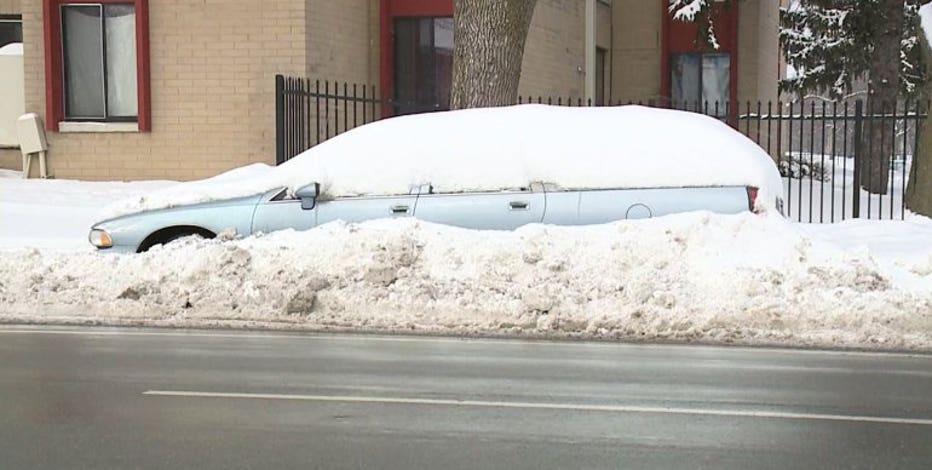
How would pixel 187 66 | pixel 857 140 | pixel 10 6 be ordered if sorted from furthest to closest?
pixel 10 6 < pixel 187 66 < pixel 857 140

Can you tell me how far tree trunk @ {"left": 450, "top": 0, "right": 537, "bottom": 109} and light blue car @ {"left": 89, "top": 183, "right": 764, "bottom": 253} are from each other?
4.57 metres

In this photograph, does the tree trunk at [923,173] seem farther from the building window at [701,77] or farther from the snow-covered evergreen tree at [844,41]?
the building window at [701,77]

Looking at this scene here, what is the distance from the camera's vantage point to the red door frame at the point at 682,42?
2681cm

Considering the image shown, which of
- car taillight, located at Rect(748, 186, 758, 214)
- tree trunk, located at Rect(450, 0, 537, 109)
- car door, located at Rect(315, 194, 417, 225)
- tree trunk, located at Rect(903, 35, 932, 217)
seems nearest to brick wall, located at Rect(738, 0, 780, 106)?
tree trunk, located at Rect(903, 35, 932, 217)

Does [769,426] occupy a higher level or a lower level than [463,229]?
lower

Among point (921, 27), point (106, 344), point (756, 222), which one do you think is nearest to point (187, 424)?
point (106, 344)

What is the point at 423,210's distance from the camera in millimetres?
10125

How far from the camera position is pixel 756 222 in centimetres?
990

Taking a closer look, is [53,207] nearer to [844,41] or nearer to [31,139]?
[31,139]

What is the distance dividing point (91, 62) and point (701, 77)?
1521 centimetres

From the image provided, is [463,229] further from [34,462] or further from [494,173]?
[34,462]

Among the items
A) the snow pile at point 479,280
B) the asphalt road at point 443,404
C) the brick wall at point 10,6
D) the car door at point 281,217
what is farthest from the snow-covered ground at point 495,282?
the brick wall at point 10,6

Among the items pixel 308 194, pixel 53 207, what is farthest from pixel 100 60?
pixel 308 194

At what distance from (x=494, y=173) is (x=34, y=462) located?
5528mm
